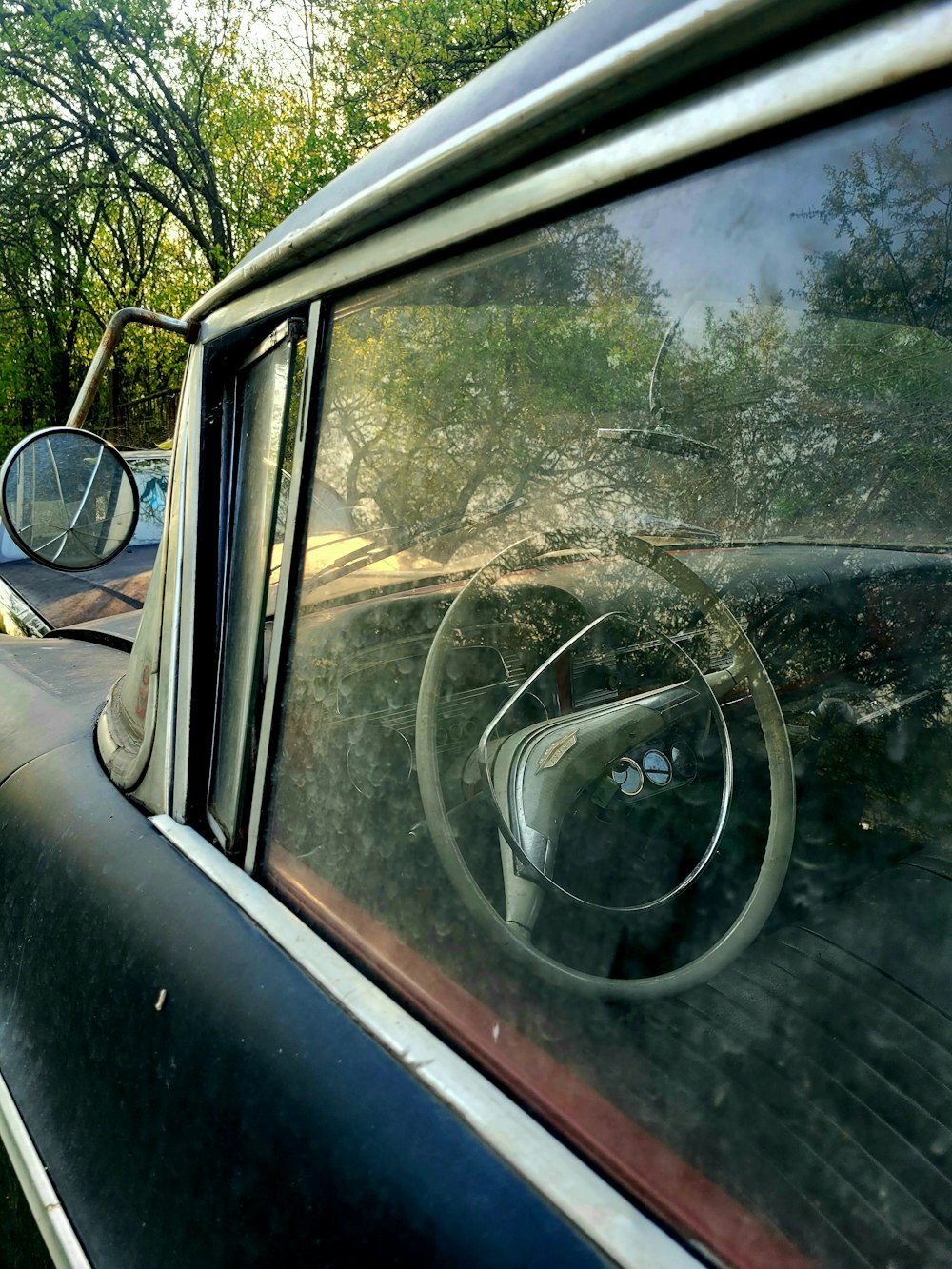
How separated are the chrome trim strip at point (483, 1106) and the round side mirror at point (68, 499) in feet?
4.33

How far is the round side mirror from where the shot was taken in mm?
2221

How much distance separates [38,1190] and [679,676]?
3.62 feet

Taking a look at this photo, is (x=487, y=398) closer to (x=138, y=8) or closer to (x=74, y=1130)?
(x=74, y=1130)

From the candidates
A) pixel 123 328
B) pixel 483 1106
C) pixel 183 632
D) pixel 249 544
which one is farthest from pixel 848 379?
pixel 123 328

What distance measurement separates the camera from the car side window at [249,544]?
1.36 m

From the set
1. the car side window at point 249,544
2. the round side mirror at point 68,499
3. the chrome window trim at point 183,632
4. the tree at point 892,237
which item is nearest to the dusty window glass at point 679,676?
the tree at point 892,237

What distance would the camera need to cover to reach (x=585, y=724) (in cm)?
112

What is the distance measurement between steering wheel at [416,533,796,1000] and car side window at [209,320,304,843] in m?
0.37

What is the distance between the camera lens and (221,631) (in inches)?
58.7

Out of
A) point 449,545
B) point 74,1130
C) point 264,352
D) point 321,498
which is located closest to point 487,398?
point 449,545

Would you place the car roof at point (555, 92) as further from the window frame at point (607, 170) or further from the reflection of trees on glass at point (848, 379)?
the reflection of trees on glass at point (848, 379)

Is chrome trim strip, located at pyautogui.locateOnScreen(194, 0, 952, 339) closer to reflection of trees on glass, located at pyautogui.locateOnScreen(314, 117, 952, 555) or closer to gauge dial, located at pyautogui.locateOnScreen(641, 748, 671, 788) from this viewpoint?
reflection of trees on glass, located at pyautogui.locateOnScreen(314, 117, 952, 555)

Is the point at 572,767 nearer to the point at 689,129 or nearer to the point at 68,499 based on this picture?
the point at 689,129

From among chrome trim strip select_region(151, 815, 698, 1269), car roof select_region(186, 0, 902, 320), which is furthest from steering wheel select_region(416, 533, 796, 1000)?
car roof select_region(186, 0, 902, 320)
